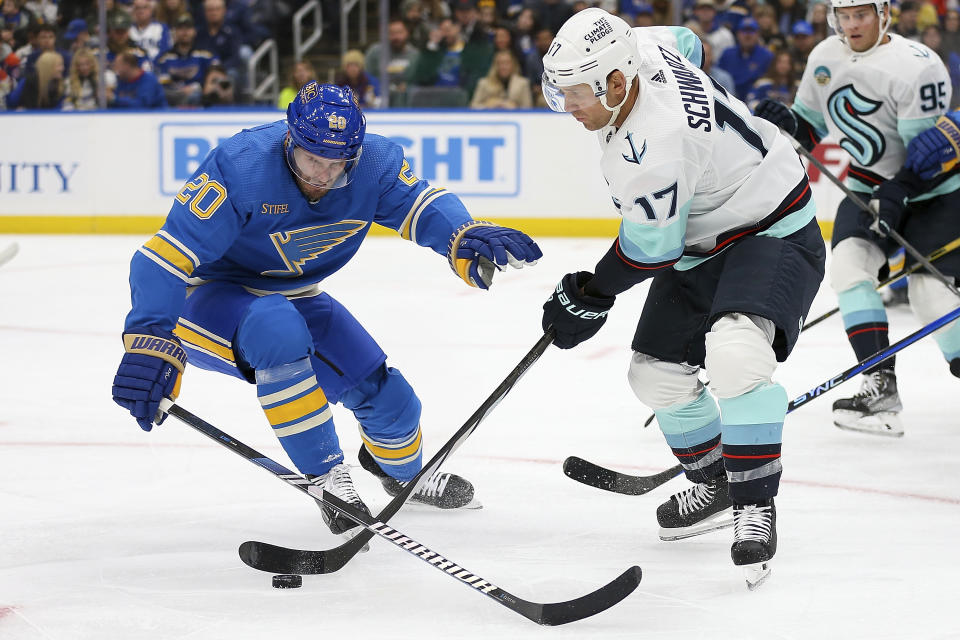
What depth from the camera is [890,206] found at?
11.4 feet

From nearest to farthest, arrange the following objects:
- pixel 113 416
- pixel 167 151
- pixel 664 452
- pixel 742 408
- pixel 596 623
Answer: pixel 596 623 → pixel 742 408 → pixel 664 452 → pixel 113 416 → pixel 167 151

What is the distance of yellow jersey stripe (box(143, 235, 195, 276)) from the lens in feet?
7.50

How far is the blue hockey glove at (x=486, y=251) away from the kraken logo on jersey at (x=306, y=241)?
0.22m

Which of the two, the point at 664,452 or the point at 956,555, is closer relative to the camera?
the point at 956,555

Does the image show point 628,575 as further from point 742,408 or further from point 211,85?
point 211,85

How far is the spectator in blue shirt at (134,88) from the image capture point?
26.6ft

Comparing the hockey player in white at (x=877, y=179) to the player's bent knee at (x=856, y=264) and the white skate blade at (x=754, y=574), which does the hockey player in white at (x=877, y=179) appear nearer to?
the player's bent knee at (x=856, y=264)

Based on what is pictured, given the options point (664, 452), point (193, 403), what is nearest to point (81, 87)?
point (193, 403)

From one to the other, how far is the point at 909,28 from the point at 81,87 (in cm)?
529

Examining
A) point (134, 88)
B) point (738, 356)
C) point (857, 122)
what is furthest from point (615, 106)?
point (134, 88)

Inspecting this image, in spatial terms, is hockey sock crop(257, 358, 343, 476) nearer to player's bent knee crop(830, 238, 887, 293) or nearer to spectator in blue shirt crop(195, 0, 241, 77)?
player's bent knee crop(830, 238, 887, 293)

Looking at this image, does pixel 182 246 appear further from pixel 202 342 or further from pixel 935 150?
pixel 935 150

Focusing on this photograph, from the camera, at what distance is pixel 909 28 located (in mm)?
7445

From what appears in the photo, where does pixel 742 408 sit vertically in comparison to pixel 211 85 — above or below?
above
